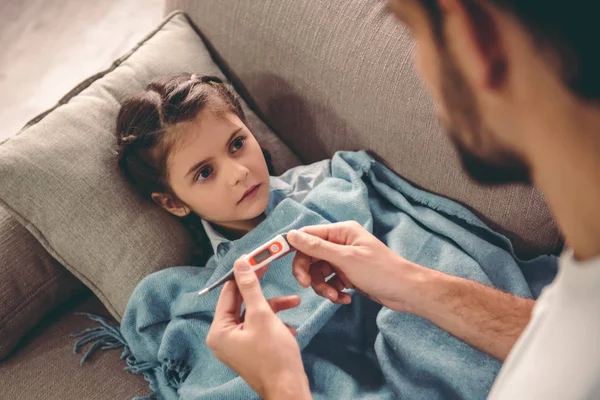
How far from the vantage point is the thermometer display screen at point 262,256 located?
88cm

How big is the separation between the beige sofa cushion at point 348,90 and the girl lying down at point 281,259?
0.16 feet

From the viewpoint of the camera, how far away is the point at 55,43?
7.90 feet

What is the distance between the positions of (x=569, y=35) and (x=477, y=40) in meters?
0.08

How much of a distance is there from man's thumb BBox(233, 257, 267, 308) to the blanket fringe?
0.38m

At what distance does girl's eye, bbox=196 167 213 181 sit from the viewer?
115cm

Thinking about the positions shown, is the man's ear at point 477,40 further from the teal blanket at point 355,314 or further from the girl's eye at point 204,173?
the girl's eye at point 204,173

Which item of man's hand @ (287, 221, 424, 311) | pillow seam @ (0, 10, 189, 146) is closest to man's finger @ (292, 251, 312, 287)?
man's hand @ (287, 221, 424, 311)

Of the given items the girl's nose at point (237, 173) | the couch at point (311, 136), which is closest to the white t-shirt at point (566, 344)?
the couch at point (311, 136)

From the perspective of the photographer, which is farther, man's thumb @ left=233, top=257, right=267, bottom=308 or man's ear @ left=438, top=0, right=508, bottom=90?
man's thumb @ left=233, top=257, right=267, bottom=308

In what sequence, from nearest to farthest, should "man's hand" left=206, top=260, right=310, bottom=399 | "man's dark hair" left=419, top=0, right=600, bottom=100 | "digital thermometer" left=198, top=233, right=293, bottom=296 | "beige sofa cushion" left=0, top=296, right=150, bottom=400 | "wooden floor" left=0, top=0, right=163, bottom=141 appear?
1. "man's dark hair" left=419, top=0, right=600, bottom=100
2. "man's hand" left=206, top=260, right=310, bottom=399
3. "digital thermometer" left=198, top=233, right=293, bottom=296
4. "beige sofa cushion" left=0, top=296, right=150, bottom=400
5. "wooden floor" left=0, top=0, right=163, bottom=141

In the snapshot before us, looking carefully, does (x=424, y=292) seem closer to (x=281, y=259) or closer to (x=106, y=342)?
(x=281, y=259)

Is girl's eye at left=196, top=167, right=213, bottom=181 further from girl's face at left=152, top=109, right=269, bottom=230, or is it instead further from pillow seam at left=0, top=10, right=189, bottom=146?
pillow seam at left=0, top=10, right=189, bottom=146

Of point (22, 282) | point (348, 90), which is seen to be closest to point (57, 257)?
point (22, 282)

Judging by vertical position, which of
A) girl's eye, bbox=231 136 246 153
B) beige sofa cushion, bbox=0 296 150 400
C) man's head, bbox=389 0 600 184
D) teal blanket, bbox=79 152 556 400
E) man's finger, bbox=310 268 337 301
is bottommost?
beige sofa cushion, bbox=0 296 150 400
